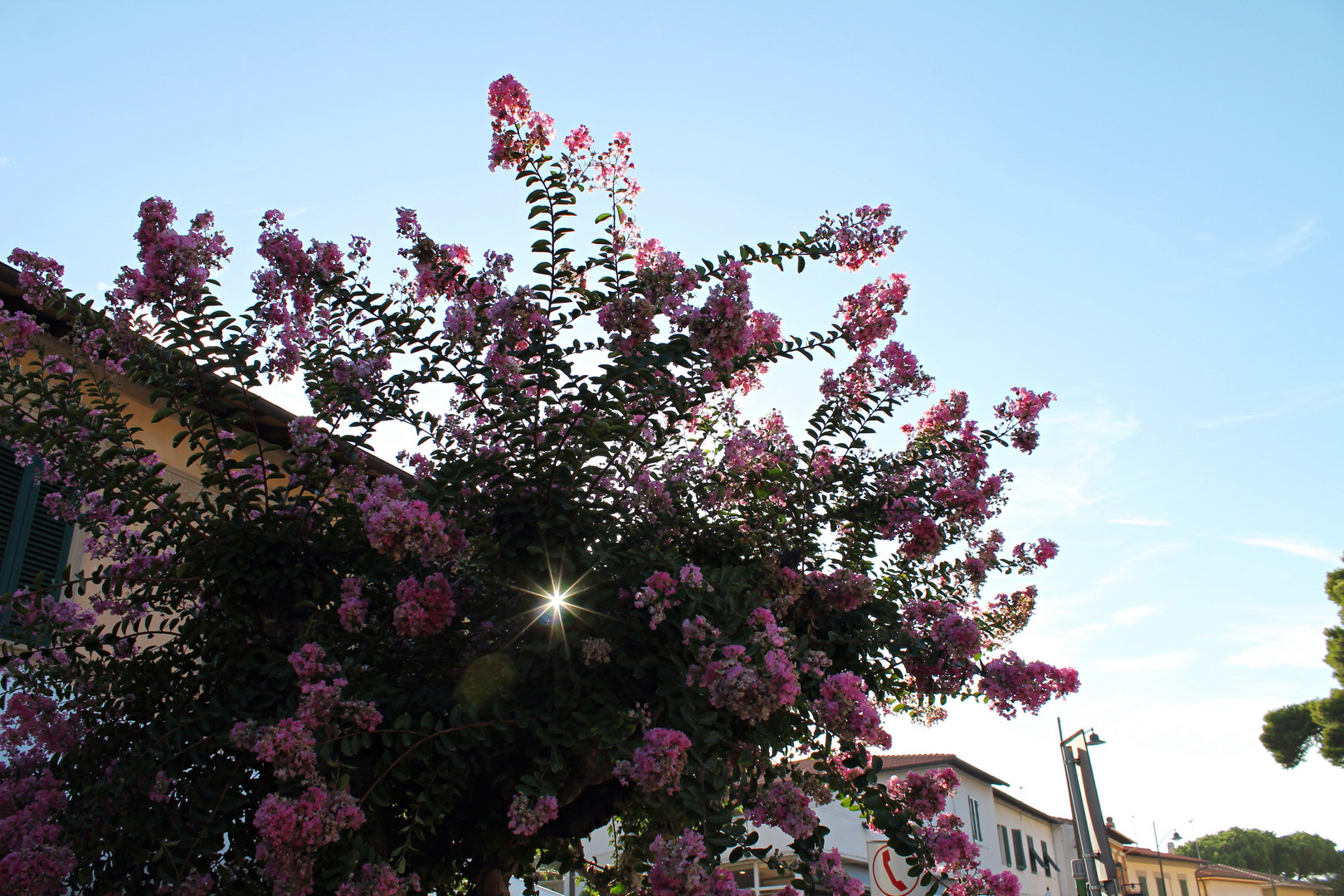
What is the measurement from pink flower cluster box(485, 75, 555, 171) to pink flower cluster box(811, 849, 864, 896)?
11.1 ft

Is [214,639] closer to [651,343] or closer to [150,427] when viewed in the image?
[651,343]

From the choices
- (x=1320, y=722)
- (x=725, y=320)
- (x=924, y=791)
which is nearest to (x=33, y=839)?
(x=725, y=320)

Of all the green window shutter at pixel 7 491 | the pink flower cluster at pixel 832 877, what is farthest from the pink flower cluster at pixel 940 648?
the green window shutter at pixel 7 491

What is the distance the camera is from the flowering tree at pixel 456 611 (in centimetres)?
346

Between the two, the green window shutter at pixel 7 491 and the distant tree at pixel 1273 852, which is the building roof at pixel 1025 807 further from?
the distant tree at pixel 1273 852

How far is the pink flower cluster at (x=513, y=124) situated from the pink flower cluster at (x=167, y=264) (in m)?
1.32

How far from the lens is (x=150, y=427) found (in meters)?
8.11

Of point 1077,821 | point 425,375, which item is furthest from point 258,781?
point 1077,821

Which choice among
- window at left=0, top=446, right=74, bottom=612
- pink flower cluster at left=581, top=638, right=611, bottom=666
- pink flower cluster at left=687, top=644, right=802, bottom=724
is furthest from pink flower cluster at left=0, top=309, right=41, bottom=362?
pink flower cluster at left=687, top=644, right=802, bottom=724

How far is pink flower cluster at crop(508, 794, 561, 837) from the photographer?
3383mm

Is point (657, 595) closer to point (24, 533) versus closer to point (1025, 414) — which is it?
point (1025, 414)

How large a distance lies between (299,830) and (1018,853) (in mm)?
38723

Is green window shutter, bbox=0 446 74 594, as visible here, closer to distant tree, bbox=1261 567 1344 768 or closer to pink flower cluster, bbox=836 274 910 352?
pink flower cluster, bbox=836 274 910 352

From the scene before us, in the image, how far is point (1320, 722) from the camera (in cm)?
3130
